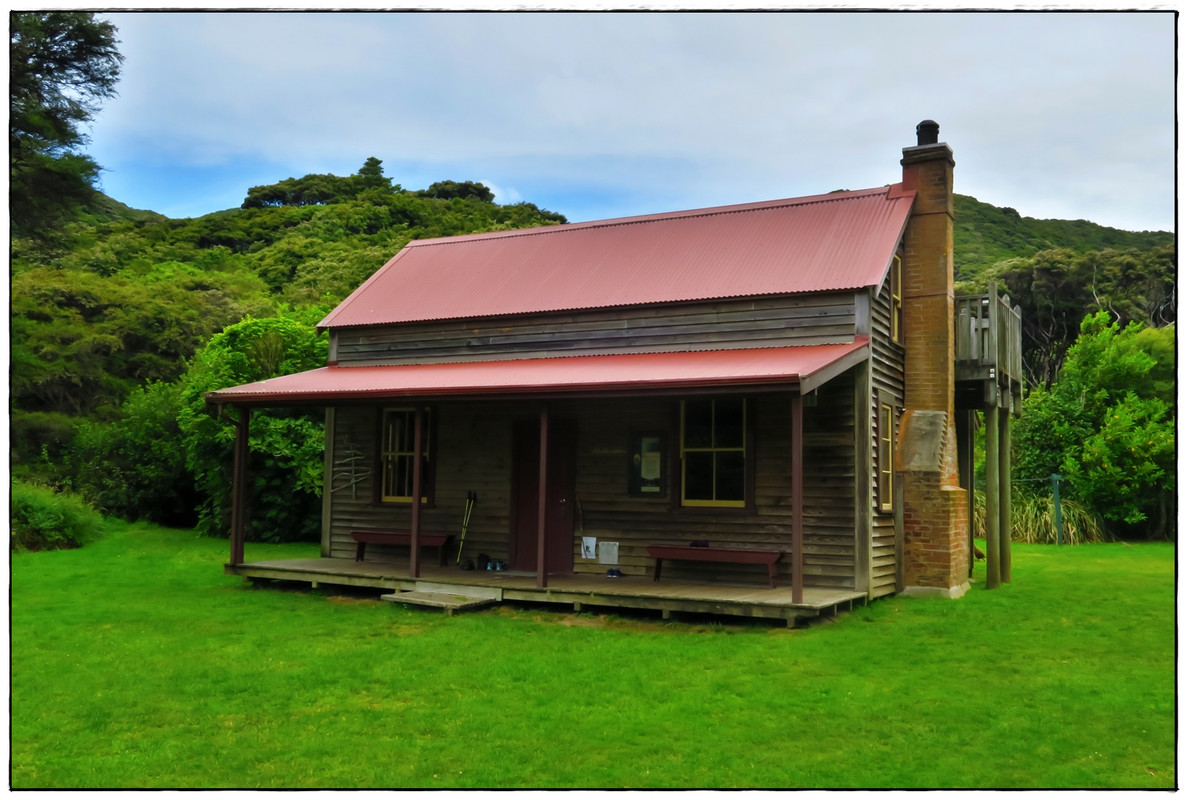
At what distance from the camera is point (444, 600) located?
1195 cm

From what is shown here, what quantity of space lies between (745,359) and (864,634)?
3.62m

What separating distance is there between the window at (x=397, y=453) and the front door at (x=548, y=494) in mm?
1744

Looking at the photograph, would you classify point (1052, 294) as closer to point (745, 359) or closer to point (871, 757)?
point (745, 359)

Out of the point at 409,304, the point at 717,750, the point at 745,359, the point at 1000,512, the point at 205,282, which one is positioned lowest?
the point at 717,750

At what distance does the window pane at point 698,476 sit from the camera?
12836 mm

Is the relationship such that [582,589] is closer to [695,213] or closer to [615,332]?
[615,332]

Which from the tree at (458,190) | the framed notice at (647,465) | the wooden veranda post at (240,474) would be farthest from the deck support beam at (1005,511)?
the tree at (458,190)

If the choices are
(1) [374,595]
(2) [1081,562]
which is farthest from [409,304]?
(2) [1081,562]

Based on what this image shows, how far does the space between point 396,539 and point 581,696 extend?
23.5 ft

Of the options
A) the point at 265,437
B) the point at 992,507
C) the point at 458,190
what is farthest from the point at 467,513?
the point at 458,190

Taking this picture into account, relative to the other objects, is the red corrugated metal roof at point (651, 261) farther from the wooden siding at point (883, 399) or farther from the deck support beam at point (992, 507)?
the deck support beam at point (992, 507)

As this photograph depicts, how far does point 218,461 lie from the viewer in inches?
860

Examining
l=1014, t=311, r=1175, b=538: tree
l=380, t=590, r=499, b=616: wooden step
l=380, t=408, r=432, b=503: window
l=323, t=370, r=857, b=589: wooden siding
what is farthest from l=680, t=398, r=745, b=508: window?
l=1014, t=311, r=1175, b=538: tree

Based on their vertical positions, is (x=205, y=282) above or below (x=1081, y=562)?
above
